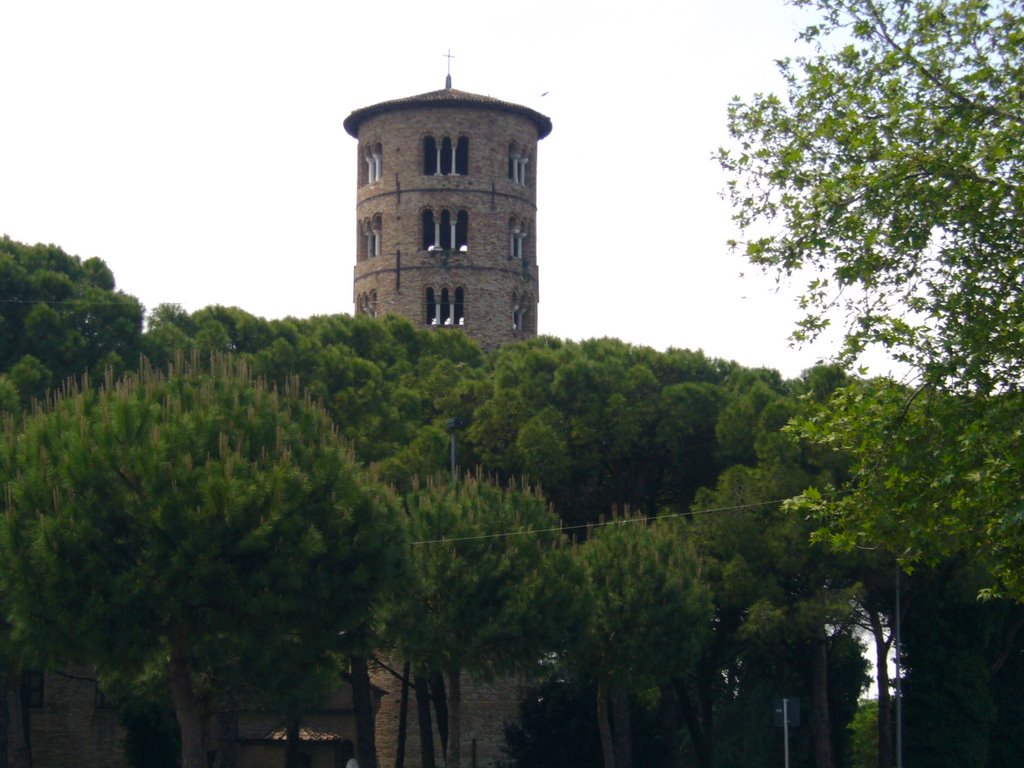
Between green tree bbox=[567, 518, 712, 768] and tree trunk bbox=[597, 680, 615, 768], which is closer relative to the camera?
green tree bbox=[567, 518, 712, 768]

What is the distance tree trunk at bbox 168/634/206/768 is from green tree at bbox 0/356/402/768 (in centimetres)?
2

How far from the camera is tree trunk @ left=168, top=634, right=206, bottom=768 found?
2759 centimetres

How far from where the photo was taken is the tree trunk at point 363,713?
126 ft

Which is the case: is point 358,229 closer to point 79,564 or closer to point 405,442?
point 405,442

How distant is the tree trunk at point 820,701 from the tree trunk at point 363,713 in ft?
35.2

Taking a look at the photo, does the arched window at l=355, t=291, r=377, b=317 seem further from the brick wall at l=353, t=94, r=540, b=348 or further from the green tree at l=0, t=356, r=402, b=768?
the green tree at l=0, t=356, r=402, b=768

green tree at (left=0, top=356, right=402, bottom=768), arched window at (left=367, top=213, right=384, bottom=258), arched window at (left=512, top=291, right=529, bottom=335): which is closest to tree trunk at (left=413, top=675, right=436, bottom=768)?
green tree at (left=0, top=356, right=402, bottom=768)

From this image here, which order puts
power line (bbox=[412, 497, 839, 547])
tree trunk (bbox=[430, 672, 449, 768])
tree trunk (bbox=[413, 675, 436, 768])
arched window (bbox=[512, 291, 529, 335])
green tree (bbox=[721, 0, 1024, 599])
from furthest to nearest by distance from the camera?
arched window (bbox=[512, 291, 529, 335]), tree trunk (bbox=[430, 672, 449, 768]), tree trunk (bbox=[413, 675, 436, 768]), power line (bbox=[412, 497, 839, 547]), green tree (bbox=[721, 0, 1024, 599])

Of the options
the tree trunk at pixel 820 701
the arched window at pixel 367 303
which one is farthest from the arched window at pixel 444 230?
the tree trunk at pixel 820 701

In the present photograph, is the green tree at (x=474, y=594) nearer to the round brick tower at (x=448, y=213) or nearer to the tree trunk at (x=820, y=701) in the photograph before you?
the tree trunk at (x=820, y=701)

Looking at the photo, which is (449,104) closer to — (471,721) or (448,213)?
(448,213)

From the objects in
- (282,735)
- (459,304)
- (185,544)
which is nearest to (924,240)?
(185,544)

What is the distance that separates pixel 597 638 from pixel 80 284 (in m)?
16.4

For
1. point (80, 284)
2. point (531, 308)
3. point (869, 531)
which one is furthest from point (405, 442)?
point (531, 308)
